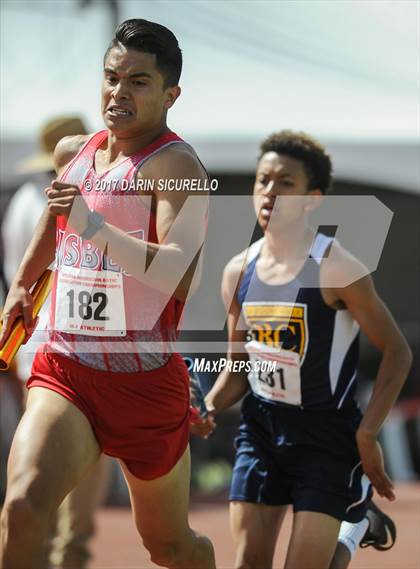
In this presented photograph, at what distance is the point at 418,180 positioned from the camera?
1116cm

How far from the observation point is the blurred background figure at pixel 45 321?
5422 mm

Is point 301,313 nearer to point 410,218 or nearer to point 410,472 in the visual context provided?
point 410,472

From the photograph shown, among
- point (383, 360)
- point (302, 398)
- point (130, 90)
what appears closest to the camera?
point (130, 90)

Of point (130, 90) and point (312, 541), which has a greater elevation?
point (130, 90)

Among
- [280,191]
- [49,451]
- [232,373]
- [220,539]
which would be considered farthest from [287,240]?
[220,539]

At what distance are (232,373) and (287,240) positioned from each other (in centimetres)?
58

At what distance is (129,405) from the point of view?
392 centimetres

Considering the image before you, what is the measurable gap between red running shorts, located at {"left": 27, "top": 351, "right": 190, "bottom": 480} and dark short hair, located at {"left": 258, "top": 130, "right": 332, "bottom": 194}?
1228mm

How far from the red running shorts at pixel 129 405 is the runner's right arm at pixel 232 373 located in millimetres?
689

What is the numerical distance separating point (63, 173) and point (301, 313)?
3.59 feet

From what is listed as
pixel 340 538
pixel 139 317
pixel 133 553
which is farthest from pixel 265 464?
pixel 133 553

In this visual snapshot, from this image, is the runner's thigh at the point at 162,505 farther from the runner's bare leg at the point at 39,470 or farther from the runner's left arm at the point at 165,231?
the runner's left arm at the point at 165,231

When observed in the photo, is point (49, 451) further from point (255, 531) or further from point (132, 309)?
point (255, 531)

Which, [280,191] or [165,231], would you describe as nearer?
[165,231]
